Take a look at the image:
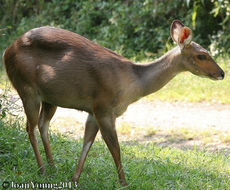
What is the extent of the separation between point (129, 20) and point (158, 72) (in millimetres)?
8572

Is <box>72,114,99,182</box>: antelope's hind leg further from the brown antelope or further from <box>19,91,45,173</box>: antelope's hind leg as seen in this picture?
<box>19,91,45,173</box>: antelope's hind leg

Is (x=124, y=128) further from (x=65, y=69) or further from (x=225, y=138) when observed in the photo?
(x=65, y=69)

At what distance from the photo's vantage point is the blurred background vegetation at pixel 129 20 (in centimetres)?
1167

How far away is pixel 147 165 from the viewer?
5.31 meters

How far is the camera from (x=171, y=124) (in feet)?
26.4

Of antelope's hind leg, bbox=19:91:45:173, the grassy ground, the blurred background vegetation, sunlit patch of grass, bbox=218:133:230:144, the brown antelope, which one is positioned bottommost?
the blurred background vegetation

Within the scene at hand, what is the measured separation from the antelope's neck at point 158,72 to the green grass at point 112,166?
3.06ft

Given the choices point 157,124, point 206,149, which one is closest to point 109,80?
point 206,149

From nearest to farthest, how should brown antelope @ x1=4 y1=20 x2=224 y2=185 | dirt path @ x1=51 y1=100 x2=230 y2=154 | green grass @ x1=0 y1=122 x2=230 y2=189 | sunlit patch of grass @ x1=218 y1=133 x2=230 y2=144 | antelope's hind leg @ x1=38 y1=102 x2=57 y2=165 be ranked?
brown antelope @ x1=4 y1=20 x2=224 y2=185 < green grass @ x1=0 y1=122 x2=230 y2=189 < antelope's hind leg @ x1=38 y1=102 x2=57 y2=165 < sunlit patch of grass @ x1=218 y1=133 x2=230 y2=144 < dirt path @ x1=51 y1=100 x2=230 y2=154

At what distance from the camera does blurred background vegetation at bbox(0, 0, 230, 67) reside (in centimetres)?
1167

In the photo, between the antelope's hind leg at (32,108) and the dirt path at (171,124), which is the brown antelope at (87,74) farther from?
the dirt path at (171,124)

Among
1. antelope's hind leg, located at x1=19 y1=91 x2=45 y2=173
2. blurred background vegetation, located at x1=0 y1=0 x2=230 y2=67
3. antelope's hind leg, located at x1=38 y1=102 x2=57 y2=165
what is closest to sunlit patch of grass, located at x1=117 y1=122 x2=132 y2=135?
antelope's hind leg, located at x1=38 y1=102 x2=57 y2=165

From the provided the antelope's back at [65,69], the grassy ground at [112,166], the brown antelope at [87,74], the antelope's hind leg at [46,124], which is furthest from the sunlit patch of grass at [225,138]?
the antelope's hind leg at [46,124]

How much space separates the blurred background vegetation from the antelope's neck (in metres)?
6.47
